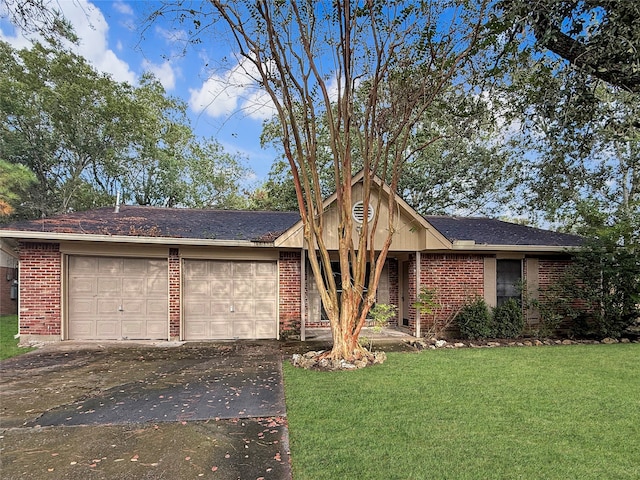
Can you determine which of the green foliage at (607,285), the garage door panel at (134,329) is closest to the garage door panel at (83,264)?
the garage door panel at (134,329)

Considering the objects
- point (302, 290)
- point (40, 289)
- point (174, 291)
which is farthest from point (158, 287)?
point (302, 290)

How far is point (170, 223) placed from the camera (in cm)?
1087

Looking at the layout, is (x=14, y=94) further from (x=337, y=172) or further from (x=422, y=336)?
(x=422, y=336)

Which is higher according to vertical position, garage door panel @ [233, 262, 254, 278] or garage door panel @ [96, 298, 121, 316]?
garage door panel @ [233, 262, 254, 278]

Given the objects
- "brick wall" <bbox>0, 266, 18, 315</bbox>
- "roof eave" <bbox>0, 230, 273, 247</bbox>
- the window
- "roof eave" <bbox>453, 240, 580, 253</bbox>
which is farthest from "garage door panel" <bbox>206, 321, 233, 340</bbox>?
"brick wall" <bbox>0, 266, 18, 315</bbox>

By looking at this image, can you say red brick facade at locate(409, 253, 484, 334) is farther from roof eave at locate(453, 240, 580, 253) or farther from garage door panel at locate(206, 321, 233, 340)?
garage door panel at locate(206, 321, 233, 340)

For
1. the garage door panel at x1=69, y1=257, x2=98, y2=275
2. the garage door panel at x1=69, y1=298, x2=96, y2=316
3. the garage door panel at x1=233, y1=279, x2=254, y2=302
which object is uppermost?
the garage door panel at x1=69, y1=257, x2=98, y2=275

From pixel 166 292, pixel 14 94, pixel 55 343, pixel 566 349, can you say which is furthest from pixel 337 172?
pixel 14 94

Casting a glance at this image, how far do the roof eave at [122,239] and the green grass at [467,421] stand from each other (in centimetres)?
357

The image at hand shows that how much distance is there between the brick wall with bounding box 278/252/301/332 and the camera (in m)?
10.0

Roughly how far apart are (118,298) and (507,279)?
1059cm

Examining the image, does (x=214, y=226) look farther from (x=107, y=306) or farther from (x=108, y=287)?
(x=107, y=306)

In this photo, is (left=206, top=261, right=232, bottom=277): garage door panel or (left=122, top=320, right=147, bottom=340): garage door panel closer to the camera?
(left=122, top=320, right=147, bottom=340): garage door panel

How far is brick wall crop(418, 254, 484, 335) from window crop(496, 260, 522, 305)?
591mm
